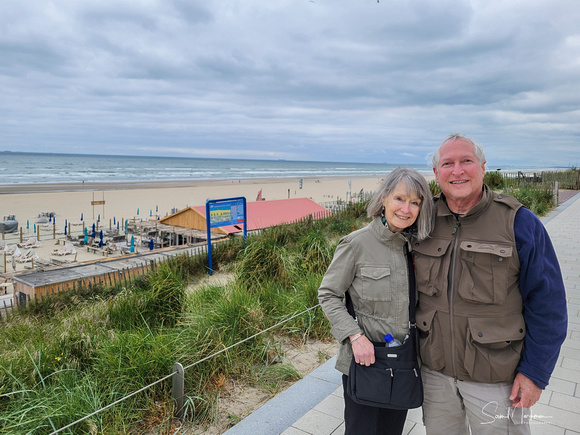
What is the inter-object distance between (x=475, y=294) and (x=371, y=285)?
43 cm

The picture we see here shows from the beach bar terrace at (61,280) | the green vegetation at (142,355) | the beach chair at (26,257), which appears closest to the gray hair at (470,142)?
the green vegetation at (142,355)

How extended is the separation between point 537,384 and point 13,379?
3.69m

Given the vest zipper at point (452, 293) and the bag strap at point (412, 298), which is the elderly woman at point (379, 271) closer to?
the bag strap at point (412, 298)

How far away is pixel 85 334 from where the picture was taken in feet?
13.2

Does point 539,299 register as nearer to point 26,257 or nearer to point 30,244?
point 26,257

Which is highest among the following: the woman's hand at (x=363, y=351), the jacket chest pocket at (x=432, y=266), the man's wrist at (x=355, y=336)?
the jacket chest pocket at (x=432, y=266)

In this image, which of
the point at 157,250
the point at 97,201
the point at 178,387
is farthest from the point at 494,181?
the point at 97,201

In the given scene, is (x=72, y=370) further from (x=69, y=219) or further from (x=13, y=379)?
(x=69, y=219)

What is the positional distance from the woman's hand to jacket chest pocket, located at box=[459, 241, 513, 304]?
17.8 inches

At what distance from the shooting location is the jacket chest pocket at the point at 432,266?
5.97ft

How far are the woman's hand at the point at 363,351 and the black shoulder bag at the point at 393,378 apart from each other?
36 mm

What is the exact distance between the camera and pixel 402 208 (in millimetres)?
1881

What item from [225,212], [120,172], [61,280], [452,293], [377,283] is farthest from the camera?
[120,172]

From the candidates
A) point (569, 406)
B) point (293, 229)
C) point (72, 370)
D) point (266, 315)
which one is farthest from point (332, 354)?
point (293, 229)
